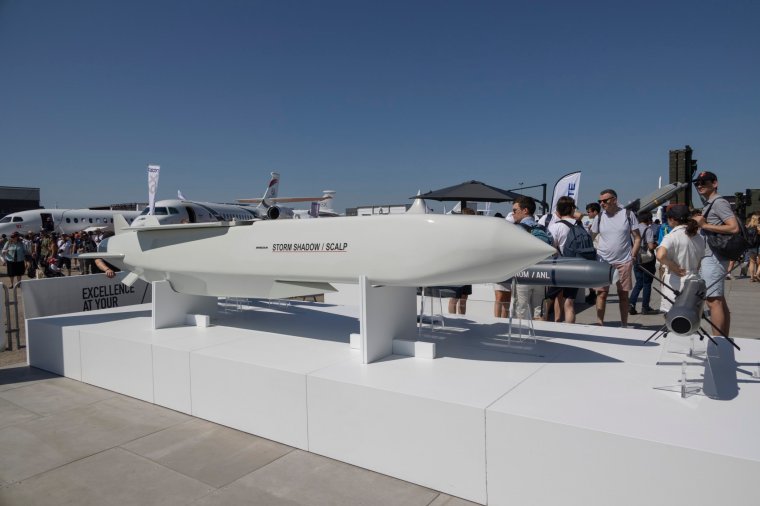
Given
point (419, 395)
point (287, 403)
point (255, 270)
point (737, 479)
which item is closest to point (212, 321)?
point (255, 270)

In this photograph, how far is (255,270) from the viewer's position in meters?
4.25

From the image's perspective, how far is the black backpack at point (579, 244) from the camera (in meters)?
4.91

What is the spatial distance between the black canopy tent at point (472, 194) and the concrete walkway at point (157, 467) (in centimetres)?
538

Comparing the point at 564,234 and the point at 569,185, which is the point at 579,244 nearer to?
the point at 564,234

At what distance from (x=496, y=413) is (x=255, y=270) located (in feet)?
8.81

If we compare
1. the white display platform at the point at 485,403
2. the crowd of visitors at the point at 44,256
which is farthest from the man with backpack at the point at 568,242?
the crowd of visitors at the point at 44,256

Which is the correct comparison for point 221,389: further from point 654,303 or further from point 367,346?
point 654,303

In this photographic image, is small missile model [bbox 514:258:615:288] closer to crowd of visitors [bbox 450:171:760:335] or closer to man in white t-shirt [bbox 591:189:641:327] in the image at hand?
crowd of visitors [bbox 450:171:760:335]

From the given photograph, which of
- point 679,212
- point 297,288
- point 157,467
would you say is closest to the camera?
point 157,467

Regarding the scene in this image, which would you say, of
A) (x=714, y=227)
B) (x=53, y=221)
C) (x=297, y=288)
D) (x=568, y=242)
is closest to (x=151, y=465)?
(x=297, y=288)

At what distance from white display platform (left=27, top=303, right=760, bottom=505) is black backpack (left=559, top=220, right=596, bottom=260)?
0.86 metres

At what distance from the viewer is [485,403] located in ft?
8.20

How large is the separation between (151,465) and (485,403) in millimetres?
2317

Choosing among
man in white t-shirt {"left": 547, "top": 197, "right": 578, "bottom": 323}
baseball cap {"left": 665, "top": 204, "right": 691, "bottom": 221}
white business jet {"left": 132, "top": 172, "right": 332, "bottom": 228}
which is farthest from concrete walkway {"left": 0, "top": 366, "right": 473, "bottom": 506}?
white business jet {"left": 132, "top": 172, "right": 332, "bottom": 228}
